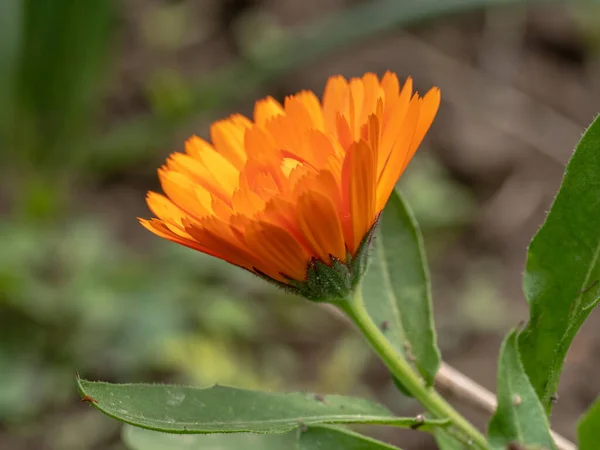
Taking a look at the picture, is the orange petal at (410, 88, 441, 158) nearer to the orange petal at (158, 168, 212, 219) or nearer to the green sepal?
the green sepal

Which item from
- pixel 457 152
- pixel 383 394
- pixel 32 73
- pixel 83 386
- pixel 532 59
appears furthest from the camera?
pixel 532 59

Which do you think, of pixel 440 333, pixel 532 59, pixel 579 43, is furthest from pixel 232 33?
pixel 440 333

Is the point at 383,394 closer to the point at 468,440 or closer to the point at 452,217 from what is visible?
the point at 452,217

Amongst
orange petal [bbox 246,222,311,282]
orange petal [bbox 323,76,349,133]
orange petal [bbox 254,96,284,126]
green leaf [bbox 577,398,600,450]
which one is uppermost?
orange petal [bbox 323,76,349,133]

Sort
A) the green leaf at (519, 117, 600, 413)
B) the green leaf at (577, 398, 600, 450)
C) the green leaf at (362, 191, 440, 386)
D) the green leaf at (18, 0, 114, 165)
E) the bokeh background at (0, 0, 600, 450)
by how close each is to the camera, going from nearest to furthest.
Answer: the green leaf at (577, 398, 600, 450) → the green leaf at (519, 117, 600, 413) → the green leaf at (362, 191, 440, 386) → the bokeh background at (0, 0, 600, 450) → the green leaf at (18, 0, 114, 165)

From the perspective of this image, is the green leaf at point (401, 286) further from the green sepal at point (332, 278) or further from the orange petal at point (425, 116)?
the orange petal at point (425, 116)

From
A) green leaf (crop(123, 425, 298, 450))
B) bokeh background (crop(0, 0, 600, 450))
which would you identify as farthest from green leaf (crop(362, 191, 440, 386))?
bokeh background (crop(0, 0, 600, 450))
